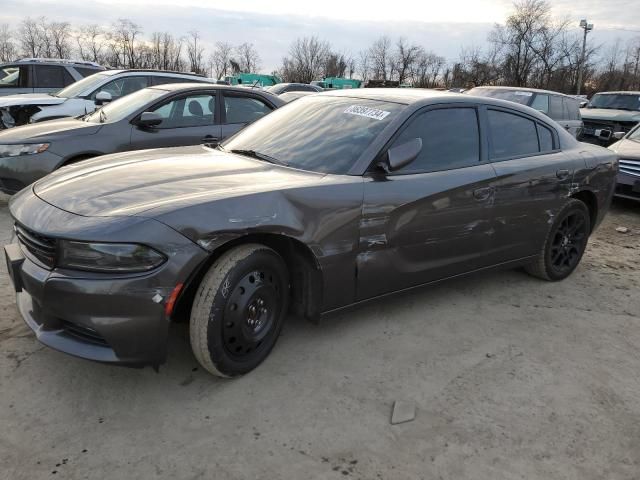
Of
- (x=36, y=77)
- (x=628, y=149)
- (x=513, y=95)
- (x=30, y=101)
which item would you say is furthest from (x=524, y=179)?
(x=36, y=77)

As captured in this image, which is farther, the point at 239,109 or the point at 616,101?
the point at 616,101

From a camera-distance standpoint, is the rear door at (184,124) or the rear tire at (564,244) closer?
the rear tire at (564,244)

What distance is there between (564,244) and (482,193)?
146 centimetres

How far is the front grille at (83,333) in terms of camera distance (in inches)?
97.0

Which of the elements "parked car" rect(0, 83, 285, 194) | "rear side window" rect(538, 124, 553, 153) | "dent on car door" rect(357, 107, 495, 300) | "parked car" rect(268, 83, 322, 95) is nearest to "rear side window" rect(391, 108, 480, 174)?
"dent on car door" rect(357, 107, 495, 300)

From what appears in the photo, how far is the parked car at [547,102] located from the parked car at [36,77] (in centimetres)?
850

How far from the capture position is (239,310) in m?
2.74

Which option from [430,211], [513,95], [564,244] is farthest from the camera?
[513,95]

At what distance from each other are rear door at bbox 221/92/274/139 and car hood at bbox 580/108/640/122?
10700 mm

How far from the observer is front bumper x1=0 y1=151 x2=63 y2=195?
5516mm

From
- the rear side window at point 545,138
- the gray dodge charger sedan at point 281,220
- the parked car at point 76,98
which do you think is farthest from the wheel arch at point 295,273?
the parked car at point 76,98

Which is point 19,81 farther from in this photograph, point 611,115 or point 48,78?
point 611,115

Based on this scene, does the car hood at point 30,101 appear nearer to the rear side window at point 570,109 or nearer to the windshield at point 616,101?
the rear side window at point 570,109

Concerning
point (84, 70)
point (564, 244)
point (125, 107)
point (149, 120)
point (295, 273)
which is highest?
point (84, 70)
